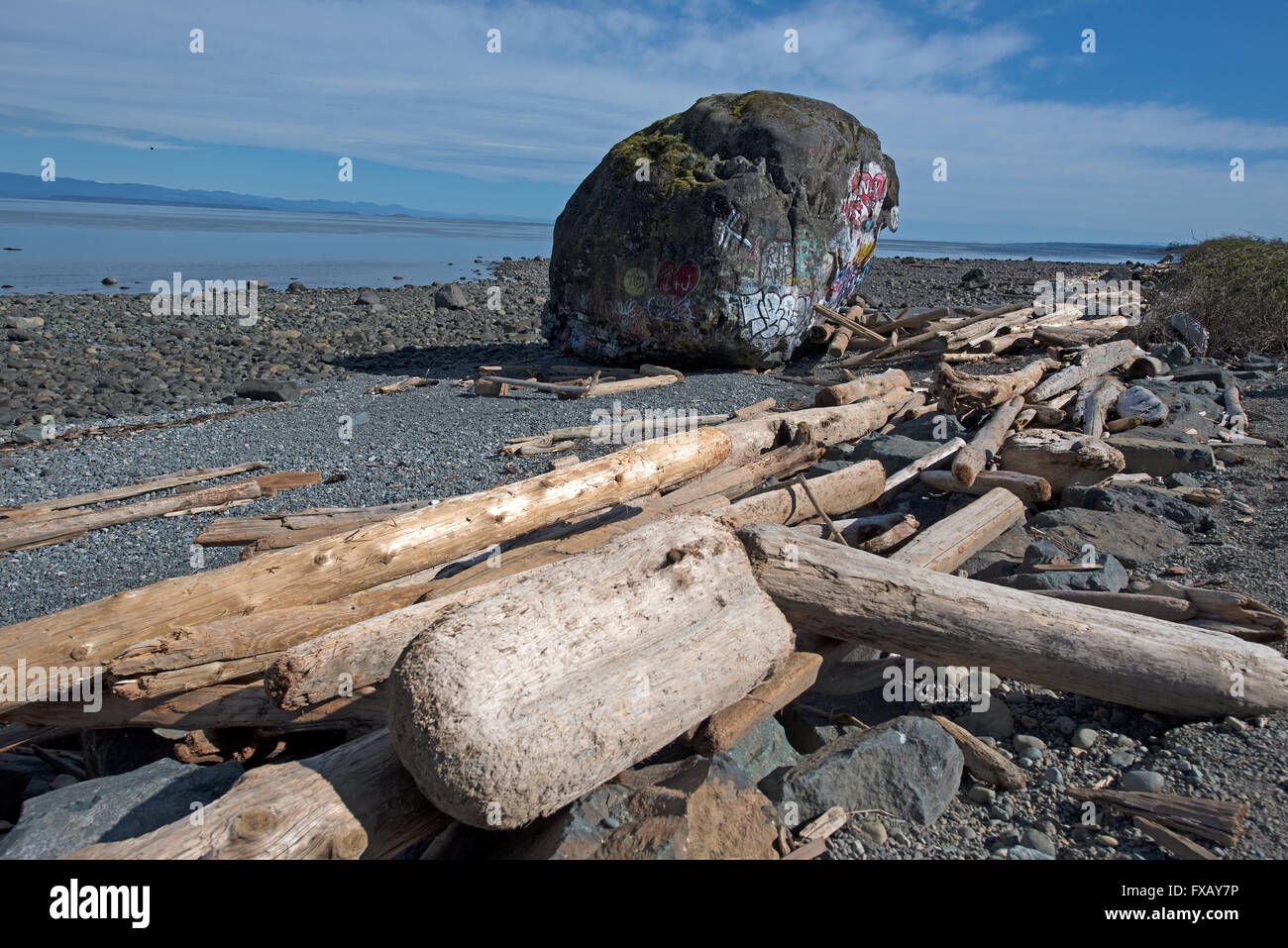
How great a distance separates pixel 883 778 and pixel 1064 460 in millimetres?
4847

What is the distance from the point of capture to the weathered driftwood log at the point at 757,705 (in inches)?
136

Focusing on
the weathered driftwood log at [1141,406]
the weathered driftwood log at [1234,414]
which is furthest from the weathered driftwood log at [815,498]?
the weathered driftwood log at [1234,414]

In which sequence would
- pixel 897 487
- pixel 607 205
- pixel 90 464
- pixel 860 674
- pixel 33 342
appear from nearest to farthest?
pixel 860 674 < pixel 897 487 < pixel 90 464 < pixel 607 205 < pixel 33 342

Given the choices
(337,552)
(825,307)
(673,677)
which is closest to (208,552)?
(337,552)

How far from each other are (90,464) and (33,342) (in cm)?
1142

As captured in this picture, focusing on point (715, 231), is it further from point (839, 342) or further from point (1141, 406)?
point (1141, 406)

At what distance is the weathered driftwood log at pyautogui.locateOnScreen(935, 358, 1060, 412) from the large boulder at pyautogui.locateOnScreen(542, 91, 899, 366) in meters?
5.29

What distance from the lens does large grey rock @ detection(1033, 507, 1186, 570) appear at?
5883 mm

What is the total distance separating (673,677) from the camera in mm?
3143

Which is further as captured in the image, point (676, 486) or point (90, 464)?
point (90, 464)

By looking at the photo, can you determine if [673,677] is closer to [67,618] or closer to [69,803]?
[69,803]

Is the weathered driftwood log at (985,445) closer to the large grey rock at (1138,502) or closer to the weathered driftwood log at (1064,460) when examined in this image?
the weathered driftwood log at (1064,460)

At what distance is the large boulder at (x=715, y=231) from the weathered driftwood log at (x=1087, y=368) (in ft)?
17.1

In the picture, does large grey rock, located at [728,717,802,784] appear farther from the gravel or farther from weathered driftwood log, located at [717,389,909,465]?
weathered driftwood log, located at [717,389,909,465]
